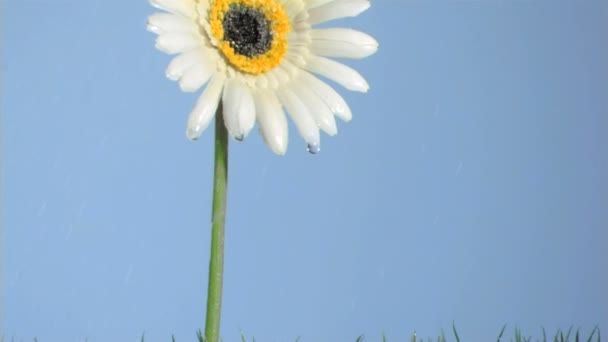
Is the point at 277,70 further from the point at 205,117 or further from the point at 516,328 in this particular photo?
the point at 516,328

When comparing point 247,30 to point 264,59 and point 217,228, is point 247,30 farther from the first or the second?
point 217,228

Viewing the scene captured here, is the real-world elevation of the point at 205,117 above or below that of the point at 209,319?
above

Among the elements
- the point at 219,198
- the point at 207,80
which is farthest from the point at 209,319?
the point at 207,80

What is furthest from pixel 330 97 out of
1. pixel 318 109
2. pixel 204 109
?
pixel 204 109

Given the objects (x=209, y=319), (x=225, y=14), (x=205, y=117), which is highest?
(x=225, y=14)

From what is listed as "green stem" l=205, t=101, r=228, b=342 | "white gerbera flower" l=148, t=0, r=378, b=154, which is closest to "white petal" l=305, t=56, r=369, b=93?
"white gerbera flower" l=148, t=0, r=378, b=154

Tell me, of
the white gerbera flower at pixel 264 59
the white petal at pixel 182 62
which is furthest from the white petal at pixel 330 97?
the white petal at pixel 182 62

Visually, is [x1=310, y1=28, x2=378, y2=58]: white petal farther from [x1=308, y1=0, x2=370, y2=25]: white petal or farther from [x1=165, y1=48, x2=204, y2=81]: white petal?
[x1=165, y1=48, x2=204, y2=81]: white petal

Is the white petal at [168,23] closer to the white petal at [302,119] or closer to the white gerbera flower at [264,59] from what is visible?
the white gerbera flower at [264,59]
